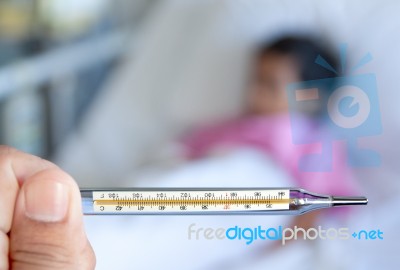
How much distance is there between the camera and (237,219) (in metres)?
0.53

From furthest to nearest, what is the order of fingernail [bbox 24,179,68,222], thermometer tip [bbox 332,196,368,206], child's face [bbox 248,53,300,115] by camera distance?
1. child's face [bbox 248,53,300,115]
2. thermometer tip [bbox 332,196,368,206]
3. fingernail [bbox 24,179,68,222]

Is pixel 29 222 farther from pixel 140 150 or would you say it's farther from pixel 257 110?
pixel 140 150

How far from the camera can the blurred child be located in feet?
1.80

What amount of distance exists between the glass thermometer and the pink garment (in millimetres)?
54

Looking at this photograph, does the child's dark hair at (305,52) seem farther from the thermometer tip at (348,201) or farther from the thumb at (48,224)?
the thumb at (48,224)

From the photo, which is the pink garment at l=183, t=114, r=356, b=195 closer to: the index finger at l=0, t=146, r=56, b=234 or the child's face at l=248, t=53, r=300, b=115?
the child's face at l=248, t=53, r=300, b=115

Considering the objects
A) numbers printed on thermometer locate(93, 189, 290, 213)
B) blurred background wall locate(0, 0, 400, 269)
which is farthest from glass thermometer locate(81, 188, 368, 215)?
blurred background wall locate(0, 0, 400, 269)

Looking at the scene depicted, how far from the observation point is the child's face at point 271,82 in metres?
0.68

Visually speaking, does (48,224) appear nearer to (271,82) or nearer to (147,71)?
(271,82)

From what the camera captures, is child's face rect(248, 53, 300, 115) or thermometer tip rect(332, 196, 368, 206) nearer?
thermometer tip rect(332, 196, 368, 206)

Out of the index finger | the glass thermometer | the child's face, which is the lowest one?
the glass thermometer

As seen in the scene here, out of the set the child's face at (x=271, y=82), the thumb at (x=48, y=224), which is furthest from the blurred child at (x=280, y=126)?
the thumb at (x=48, y=224)

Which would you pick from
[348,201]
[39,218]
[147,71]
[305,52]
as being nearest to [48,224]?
[39,218]

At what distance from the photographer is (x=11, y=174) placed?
444 millimetres
